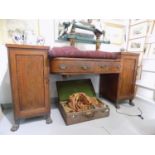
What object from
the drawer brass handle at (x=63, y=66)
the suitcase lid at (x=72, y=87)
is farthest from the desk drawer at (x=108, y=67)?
the suitcase lid at (x=72, y=87)

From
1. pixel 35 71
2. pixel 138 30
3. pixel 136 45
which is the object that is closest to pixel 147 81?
pixel 136 45

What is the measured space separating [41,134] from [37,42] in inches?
41.6

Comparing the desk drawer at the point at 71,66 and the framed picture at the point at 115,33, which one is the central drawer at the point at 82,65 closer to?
the desk drawer at the point at 71,66

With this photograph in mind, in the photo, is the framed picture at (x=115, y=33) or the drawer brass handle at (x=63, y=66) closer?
the drawer brass handle at (x=63, y=66)

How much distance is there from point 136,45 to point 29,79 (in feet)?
5.77

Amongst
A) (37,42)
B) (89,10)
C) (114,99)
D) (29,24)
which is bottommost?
(114,99)

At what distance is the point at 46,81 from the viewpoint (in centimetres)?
114

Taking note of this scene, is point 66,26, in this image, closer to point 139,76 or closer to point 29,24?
point 29,24

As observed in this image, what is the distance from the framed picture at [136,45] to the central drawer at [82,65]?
76 centimetres

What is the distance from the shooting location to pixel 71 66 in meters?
1.13

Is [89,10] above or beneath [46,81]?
above

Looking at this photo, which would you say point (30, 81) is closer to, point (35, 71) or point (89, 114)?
point (35, 71)

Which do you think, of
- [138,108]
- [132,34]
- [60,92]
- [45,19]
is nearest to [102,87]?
[138,108]

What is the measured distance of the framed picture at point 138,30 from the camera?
175 centimetres
